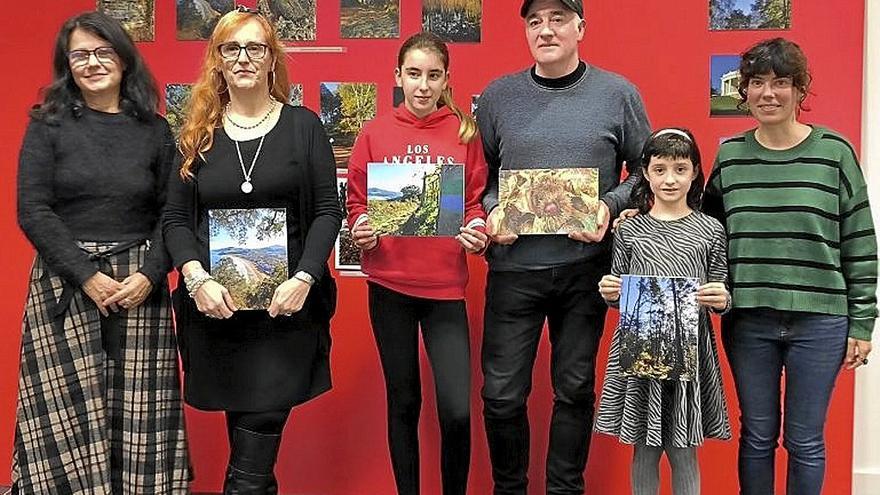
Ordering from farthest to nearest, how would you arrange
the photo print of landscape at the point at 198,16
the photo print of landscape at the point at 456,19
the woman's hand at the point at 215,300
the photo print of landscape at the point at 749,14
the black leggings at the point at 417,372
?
the photo print of landscape at the point at 198,16
the photo print of landscape at the point at 456,19
the photo print of landscape at the point at 749,14
the black leggings at the point at 417,372
the woman's hand at the point at 215,300

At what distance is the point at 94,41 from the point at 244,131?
58cm

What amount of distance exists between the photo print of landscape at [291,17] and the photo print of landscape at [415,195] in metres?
1.08

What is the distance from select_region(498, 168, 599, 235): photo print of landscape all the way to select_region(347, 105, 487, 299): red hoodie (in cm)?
12

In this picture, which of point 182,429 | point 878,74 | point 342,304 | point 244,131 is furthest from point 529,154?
point 878,74

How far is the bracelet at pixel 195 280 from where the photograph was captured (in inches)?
85.4

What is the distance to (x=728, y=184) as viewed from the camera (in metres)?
2.38

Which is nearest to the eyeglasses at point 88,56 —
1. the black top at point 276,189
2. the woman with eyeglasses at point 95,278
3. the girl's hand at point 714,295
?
the woman with eyeglasses at point 95,278

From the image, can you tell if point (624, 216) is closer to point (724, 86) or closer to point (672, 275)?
point (672, 275)

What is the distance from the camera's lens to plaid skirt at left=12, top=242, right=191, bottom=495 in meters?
2.38

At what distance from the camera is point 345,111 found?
126 inches

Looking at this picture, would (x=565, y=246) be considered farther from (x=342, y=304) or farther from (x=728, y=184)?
(x=342, y=304)

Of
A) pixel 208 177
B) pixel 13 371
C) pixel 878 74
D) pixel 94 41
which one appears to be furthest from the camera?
pixel 13 371

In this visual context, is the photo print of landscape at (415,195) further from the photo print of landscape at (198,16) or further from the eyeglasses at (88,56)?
the photo print of landscape at (198,16)

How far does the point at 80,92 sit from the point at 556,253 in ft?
5.11
